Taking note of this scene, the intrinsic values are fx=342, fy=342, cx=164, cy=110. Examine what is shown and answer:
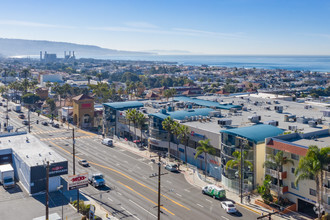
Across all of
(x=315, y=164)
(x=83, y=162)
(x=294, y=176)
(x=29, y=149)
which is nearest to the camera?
(x=315, y=164)

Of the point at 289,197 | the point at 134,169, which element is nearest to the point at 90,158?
the point at 134,169

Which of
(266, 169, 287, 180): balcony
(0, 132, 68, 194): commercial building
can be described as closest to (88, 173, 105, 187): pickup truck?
(0, 132, 68, 194): commercial building

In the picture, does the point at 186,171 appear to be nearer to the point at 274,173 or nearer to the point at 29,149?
the point at 274,173

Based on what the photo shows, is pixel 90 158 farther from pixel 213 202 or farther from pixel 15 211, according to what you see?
pixel 213 202

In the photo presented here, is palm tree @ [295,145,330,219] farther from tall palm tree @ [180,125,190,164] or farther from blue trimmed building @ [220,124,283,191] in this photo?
tall palm tree @ [180,125,190,164]

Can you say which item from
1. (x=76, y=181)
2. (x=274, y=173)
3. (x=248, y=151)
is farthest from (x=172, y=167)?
(x=76, y=181)

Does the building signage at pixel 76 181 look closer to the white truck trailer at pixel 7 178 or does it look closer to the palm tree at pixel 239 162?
the white truck trailer at pixel 7 178
